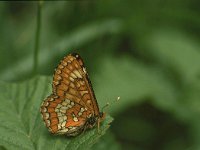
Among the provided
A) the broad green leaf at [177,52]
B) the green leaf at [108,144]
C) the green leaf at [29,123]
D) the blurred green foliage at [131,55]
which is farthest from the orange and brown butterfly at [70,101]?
the broad green leaf at [177,52]

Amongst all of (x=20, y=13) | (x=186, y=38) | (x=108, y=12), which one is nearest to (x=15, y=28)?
(x=20, y=13)

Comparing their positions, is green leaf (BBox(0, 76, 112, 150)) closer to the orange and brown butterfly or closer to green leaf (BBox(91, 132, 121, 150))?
the orange and brown butterfly

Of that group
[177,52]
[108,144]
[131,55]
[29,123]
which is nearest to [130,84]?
[131,55]

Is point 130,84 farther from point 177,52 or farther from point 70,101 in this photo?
point 70,101

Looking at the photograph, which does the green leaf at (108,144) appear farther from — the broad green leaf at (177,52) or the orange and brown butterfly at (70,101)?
the broad green leaf at (177,52)

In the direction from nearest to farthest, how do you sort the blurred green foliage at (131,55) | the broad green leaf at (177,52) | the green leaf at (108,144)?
the green leaf at (108,144) → the blurred green foliage at (131,55) → the broad green leaf at (177,52)

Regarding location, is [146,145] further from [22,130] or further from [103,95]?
[22,130]

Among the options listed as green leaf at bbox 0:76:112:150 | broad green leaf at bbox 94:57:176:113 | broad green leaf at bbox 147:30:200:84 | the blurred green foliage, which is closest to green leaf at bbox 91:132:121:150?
the blurred green foliage
